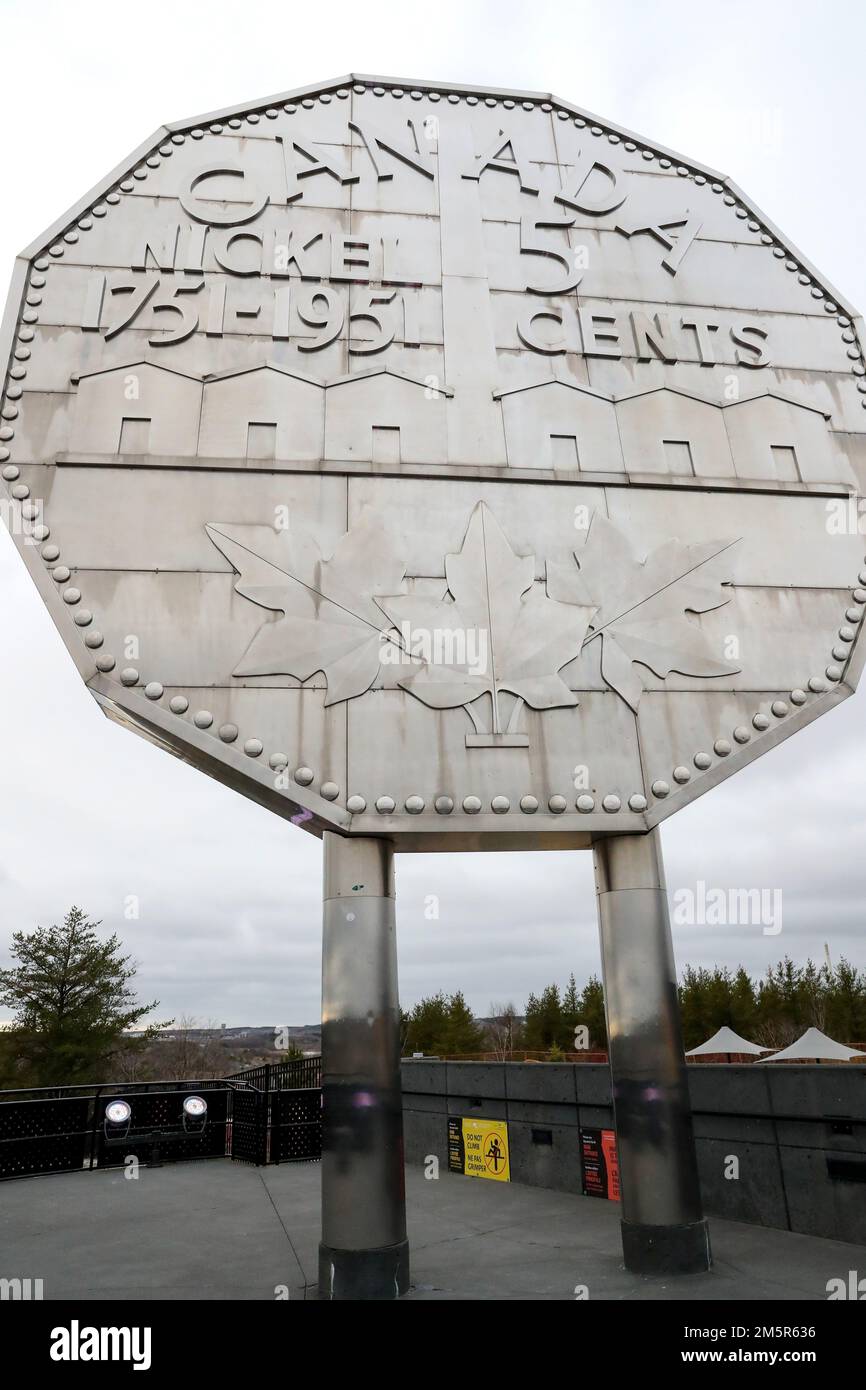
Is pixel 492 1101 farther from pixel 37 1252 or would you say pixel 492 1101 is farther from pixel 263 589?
pixel 263 589

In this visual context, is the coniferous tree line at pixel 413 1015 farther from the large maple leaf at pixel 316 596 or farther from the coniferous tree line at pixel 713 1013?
the large maple leaf at pixel 316 596

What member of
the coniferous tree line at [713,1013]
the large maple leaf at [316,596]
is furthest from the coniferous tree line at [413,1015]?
the large maple leaf at [316,596]

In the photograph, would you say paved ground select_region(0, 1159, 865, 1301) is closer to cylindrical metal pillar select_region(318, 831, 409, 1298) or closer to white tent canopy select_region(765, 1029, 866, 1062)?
cylindrical metal pillar select_region(318, 831, 409, 1298)

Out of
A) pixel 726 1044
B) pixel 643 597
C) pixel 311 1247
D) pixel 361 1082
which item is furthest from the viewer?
pixel 726 1044

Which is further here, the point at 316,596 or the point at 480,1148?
the point at 480,1148

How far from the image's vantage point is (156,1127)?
13812 mm

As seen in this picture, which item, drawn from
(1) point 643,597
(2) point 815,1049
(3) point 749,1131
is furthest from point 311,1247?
(2) point 815,1049

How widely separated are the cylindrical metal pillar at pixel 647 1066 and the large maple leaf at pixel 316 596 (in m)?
2.78

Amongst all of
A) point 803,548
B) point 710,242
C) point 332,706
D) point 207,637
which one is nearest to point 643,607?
point 803,548

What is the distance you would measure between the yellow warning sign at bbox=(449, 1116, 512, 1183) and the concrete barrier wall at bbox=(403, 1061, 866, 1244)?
0.16 m

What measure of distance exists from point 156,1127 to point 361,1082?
9.53 m

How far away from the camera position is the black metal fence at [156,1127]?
A: 41.7 feet

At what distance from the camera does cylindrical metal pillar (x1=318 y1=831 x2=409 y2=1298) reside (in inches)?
238

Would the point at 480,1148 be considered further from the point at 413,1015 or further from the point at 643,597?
the point at 413,1015
